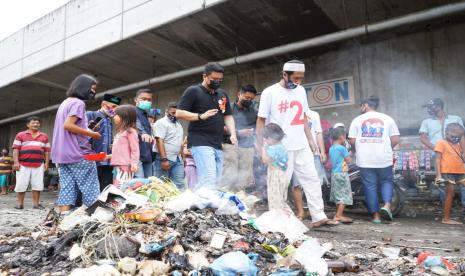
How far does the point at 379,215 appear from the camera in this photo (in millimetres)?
4988

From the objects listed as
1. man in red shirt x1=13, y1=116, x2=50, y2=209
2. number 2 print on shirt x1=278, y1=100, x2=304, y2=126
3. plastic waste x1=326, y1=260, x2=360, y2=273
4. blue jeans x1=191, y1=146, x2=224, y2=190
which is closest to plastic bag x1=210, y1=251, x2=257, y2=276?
plastic waste x1=326, y1=260, x2=360, y2=273

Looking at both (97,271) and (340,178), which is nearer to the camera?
(97,271)

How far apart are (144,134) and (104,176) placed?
0.79 meters

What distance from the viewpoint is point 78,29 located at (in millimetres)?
10305

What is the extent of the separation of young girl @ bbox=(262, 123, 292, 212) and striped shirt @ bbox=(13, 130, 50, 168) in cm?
492

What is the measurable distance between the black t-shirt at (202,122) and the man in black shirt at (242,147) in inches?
60.9

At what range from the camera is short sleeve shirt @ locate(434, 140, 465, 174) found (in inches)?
193

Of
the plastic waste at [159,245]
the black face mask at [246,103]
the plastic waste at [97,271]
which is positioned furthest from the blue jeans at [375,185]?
the plastic waste at [97,271]

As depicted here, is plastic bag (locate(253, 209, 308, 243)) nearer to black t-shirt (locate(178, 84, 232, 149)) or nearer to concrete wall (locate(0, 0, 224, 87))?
black t-shirt (locate(178, 84, 232, 149))

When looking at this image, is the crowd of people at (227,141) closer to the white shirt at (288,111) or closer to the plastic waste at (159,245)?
the white shirt at (288,111)

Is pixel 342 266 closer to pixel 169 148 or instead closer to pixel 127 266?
pixel 127 266

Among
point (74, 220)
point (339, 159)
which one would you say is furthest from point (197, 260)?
point (339, 159)

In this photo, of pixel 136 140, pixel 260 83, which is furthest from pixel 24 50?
pixel 136 140

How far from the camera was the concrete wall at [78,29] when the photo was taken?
8.17m
